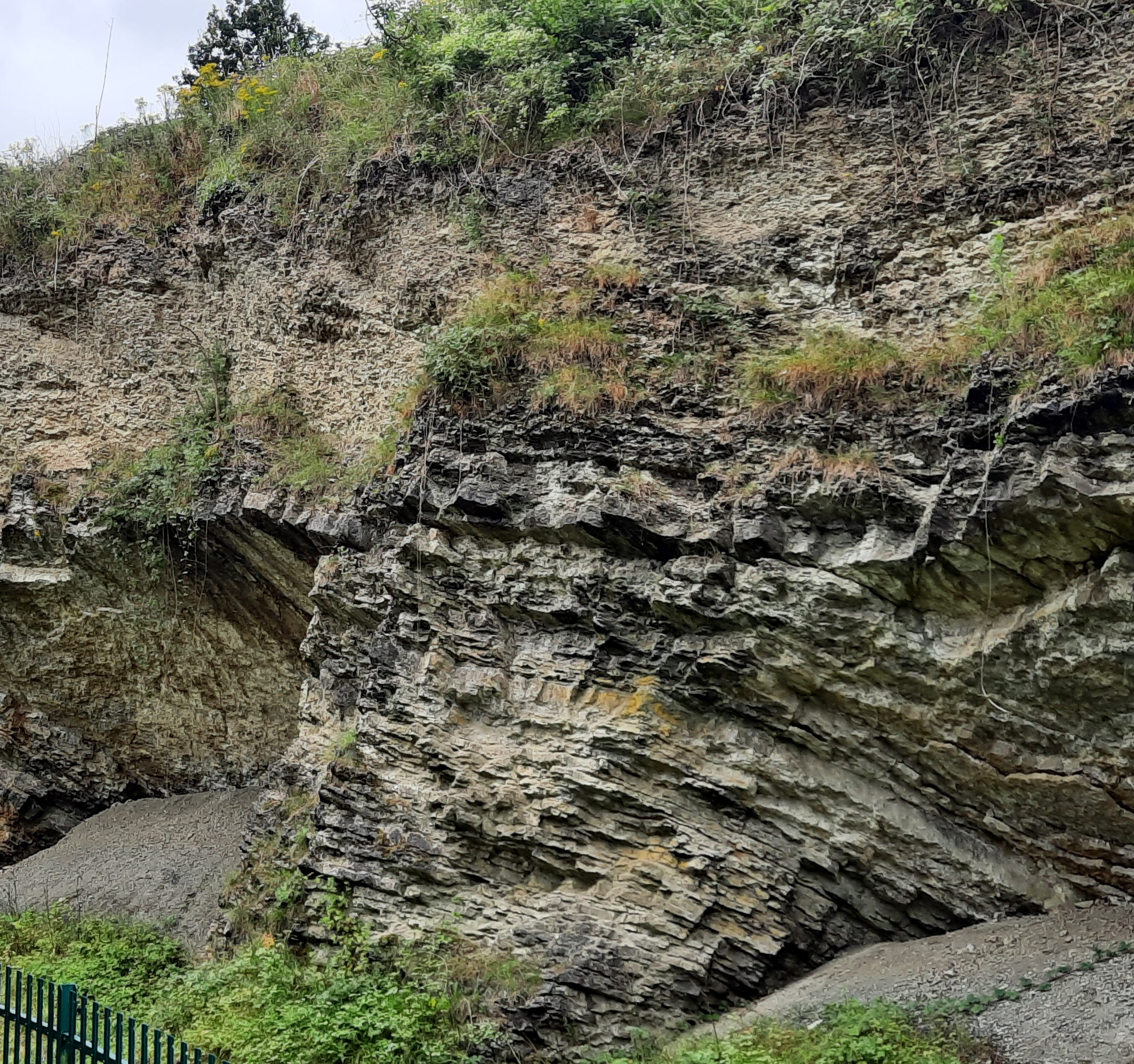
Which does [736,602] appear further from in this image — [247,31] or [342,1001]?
[247,31]

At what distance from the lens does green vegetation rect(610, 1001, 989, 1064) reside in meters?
5.91

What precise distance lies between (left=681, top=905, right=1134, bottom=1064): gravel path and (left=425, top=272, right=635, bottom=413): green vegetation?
4946mm

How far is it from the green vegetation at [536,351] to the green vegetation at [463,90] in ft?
4.95

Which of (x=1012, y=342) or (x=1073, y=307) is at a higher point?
(x=1073, y=307)

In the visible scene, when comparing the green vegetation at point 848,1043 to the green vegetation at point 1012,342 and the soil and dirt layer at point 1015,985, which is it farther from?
the green vegetation at point 1012,342

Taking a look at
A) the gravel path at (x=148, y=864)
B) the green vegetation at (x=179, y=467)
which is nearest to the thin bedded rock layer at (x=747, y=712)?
the gravel path at (x=148, y=864)

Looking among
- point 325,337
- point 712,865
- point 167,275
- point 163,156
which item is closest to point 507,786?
point 712,865

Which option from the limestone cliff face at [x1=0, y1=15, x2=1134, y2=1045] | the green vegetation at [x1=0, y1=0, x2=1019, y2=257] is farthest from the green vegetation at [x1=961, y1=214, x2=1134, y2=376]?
the green vegetation at [x1=0, y1=0, x2=1019, y2=257]

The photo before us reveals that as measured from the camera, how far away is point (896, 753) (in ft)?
24.2

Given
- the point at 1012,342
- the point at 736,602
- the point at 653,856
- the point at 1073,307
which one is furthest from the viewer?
the point at 736,602

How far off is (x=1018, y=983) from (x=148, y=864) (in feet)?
31.3

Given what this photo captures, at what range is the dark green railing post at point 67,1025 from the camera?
232 inches

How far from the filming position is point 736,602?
299 inches

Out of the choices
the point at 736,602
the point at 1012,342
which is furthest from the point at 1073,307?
the point at 736,602
